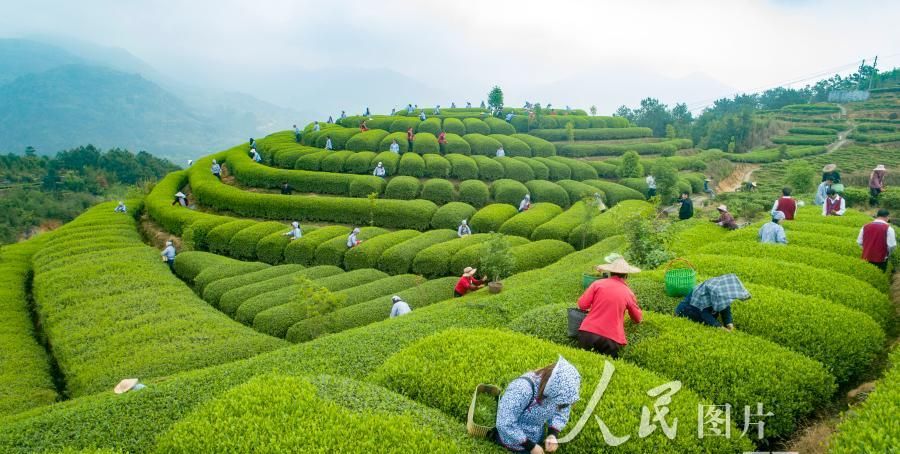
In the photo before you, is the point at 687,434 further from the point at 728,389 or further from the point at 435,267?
the point at 435,267

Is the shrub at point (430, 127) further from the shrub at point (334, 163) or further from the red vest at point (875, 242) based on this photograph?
the red vest at point (875, 242)

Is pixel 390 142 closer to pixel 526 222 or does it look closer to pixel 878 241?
pixel 526 222

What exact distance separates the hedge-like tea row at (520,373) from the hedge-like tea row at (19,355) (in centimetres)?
1004

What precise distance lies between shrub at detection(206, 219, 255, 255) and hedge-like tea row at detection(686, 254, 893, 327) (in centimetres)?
2209

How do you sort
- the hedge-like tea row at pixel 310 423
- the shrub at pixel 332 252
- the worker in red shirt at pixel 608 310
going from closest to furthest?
the hedge-like tea row at pixel 310 423 < the worker in red shirt at pixel 608 310 < the shrub at pixel 332 252

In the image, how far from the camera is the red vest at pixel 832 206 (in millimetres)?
16578

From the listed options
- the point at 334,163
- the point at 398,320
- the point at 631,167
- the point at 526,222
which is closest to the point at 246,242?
the point at 334,163

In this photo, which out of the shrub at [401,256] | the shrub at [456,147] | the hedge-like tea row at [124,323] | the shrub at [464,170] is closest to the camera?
the hedge-like tea row at [124,323]

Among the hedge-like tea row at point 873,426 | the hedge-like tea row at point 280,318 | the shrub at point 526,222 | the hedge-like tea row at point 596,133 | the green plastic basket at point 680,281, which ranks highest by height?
the hedge-like tea row at point 596,133

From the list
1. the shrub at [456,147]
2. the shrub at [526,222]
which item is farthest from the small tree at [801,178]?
the shrub at [456,147]

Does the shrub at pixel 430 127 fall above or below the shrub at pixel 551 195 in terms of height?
above

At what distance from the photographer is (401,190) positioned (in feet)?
96.2

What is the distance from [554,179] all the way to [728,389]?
28570 mm

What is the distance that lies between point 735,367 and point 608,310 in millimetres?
1990
